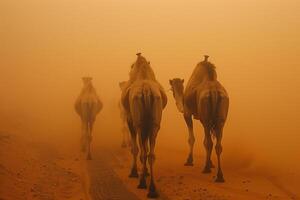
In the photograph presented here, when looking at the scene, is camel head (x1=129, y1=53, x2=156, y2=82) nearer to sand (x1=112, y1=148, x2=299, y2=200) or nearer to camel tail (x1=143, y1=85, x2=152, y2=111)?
camel tail (x1=143, y1=85, x2=152, y2=111)

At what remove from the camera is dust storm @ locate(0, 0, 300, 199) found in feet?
77.3

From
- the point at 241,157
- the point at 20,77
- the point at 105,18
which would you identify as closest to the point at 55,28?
the point at 105,18

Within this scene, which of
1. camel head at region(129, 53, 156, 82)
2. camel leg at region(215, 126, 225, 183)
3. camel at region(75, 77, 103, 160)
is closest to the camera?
camel leg at region(215, 126, 225, 183)

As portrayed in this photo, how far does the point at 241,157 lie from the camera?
15.0 m

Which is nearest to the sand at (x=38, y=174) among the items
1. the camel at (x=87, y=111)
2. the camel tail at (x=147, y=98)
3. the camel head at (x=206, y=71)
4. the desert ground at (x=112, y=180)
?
the desert ground at (x=112, y=180)

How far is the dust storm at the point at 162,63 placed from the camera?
23.6m

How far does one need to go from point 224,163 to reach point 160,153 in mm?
3665

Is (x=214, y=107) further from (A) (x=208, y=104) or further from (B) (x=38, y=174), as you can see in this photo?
(B) (x=38, y=174)

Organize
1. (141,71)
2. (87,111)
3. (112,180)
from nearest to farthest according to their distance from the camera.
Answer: (112,180) < (141,71) < (87,111)

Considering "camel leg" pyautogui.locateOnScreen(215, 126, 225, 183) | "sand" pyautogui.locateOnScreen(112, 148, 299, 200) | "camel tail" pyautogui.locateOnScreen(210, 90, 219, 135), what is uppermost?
"camel tail" pyautogui.locateOnScreen(210, 90, 219, 135)

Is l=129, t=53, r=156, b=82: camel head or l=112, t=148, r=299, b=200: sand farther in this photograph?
l=129, t=53, r=156, b=82: camel head

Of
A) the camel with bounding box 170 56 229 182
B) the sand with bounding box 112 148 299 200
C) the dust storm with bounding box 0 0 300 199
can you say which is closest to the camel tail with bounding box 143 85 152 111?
the sand with bounding box 112 148 299 200

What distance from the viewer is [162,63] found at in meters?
106

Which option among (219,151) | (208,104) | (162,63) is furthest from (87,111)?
(162,63)
